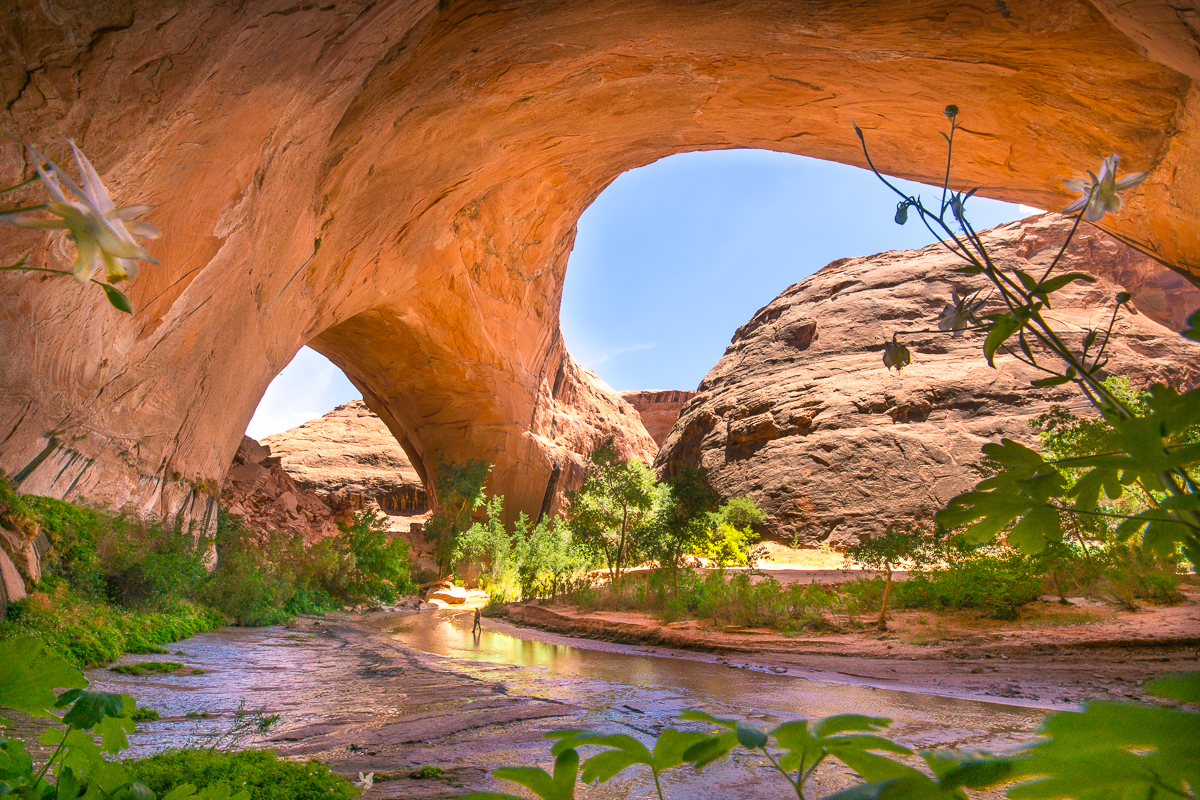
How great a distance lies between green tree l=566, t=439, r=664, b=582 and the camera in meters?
12.3

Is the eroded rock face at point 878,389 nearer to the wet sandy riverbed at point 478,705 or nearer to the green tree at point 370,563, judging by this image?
the green tree at point 370,563

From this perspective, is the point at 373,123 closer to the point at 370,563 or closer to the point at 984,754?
the point at 984,754

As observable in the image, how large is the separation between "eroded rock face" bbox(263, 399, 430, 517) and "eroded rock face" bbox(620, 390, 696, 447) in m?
21.3

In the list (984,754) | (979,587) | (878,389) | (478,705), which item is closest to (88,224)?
(984,754)

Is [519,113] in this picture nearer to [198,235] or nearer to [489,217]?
[198,235]

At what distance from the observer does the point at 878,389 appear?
20641 millimetres

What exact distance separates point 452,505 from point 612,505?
7839 millimetres

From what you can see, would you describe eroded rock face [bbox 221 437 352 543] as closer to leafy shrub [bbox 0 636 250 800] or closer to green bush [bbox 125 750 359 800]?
green bush [bbox 125 750 359 800]

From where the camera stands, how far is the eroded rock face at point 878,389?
721 inches

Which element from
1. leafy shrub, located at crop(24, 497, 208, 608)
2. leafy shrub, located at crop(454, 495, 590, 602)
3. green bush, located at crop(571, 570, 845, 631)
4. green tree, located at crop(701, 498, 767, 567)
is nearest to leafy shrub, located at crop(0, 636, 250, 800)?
leafy shrub, located at crop(24, 497, 208, 608)

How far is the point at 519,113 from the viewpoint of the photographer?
28.5 feet

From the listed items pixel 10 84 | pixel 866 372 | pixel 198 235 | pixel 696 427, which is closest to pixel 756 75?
pixel 198 235

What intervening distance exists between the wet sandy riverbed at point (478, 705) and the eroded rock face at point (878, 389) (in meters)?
12.8

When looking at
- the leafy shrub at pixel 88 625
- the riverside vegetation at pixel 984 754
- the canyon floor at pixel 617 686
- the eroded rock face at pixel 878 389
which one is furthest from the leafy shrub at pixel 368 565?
the riverside vegetation at pixel 984 754
